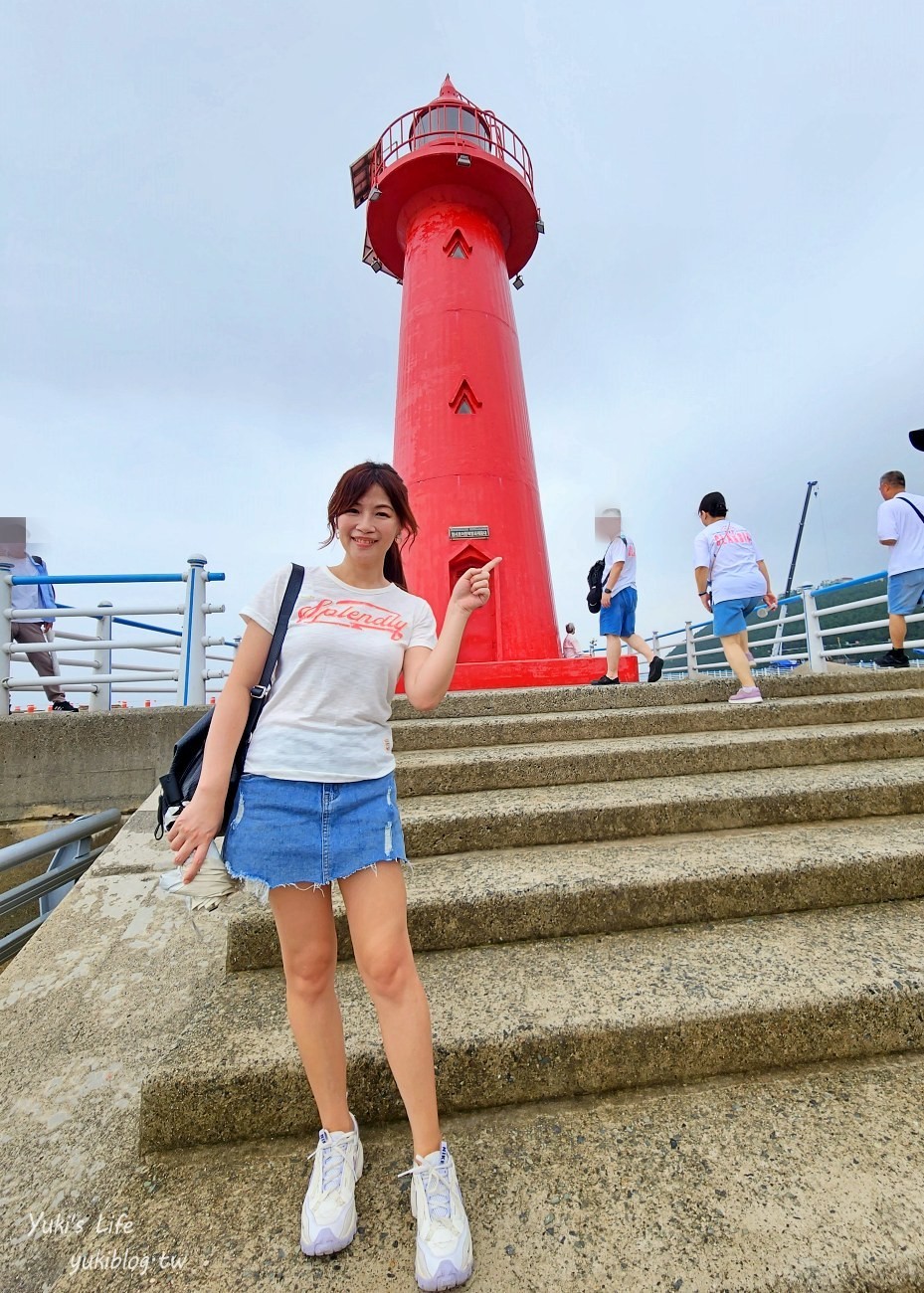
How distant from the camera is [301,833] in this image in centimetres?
123

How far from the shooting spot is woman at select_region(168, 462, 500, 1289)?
1216 mm

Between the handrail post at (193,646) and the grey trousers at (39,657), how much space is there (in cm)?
133

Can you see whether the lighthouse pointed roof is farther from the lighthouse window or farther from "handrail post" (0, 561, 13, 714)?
"handrail post" (0, 561, 13, 714)

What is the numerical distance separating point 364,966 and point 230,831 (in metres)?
0.41

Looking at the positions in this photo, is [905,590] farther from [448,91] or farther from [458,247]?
[448,91]

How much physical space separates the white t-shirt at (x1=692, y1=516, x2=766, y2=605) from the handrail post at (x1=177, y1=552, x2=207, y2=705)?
3.81m

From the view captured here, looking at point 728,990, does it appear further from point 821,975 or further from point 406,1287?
point 406,1287

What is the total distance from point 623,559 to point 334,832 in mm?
4122

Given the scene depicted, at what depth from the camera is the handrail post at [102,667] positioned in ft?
14.4

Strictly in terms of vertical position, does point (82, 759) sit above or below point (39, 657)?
below

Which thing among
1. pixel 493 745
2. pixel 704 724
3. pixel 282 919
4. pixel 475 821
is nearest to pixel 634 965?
pixel 475 821

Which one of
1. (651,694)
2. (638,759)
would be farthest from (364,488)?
(651,694)

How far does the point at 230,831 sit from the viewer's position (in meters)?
1.26

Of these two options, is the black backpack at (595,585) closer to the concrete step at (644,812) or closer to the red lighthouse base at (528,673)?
the red lighthouse base at (528,673)
